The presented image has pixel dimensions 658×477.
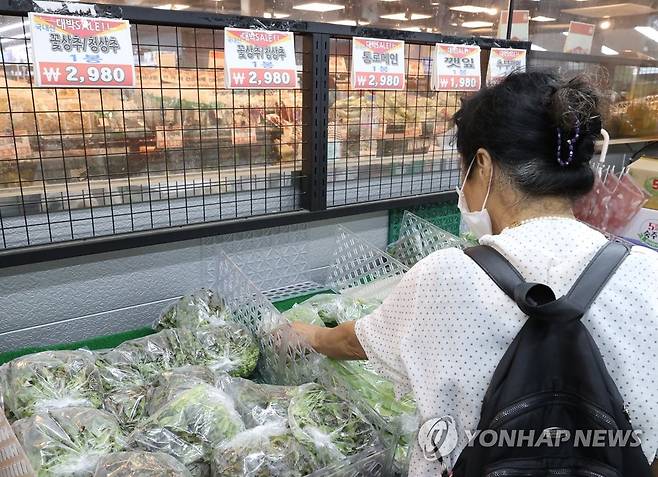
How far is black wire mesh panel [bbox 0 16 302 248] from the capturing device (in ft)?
5.22

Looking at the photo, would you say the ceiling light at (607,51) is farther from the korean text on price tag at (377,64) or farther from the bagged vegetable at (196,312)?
the bagged vegetable at (196,312)

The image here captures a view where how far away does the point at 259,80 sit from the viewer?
1.70 metres

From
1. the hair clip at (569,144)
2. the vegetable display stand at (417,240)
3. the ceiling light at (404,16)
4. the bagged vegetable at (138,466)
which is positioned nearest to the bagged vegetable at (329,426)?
the bagged vegetable at (138,466)

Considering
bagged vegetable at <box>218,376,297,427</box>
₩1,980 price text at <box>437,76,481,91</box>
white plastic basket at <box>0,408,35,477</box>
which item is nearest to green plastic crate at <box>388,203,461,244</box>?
₩1,980 price text at <box>437,76,481,91</box>

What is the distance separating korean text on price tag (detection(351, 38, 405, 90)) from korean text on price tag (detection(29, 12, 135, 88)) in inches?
30.9

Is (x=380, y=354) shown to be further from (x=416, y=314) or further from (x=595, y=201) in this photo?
(x=595, y=201)

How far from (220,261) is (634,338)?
141cm

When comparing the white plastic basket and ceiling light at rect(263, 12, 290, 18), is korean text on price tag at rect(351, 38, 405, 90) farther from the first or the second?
the white plastic basket

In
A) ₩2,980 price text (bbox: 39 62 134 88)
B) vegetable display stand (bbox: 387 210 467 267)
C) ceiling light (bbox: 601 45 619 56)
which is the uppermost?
ceiling light (bbox: 601 45 619 56)

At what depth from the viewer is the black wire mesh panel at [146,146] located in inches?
62.7

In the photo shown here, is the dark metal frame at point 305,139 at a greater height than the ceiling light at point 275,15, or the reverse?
the ceiling light at point 275,15

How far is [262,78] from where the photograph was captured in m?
1.71

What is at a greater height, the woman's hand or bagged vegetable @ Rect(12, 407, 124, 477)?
the woman's hand

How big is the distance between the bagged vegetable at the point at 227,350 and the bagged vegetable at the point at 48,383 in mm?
321
